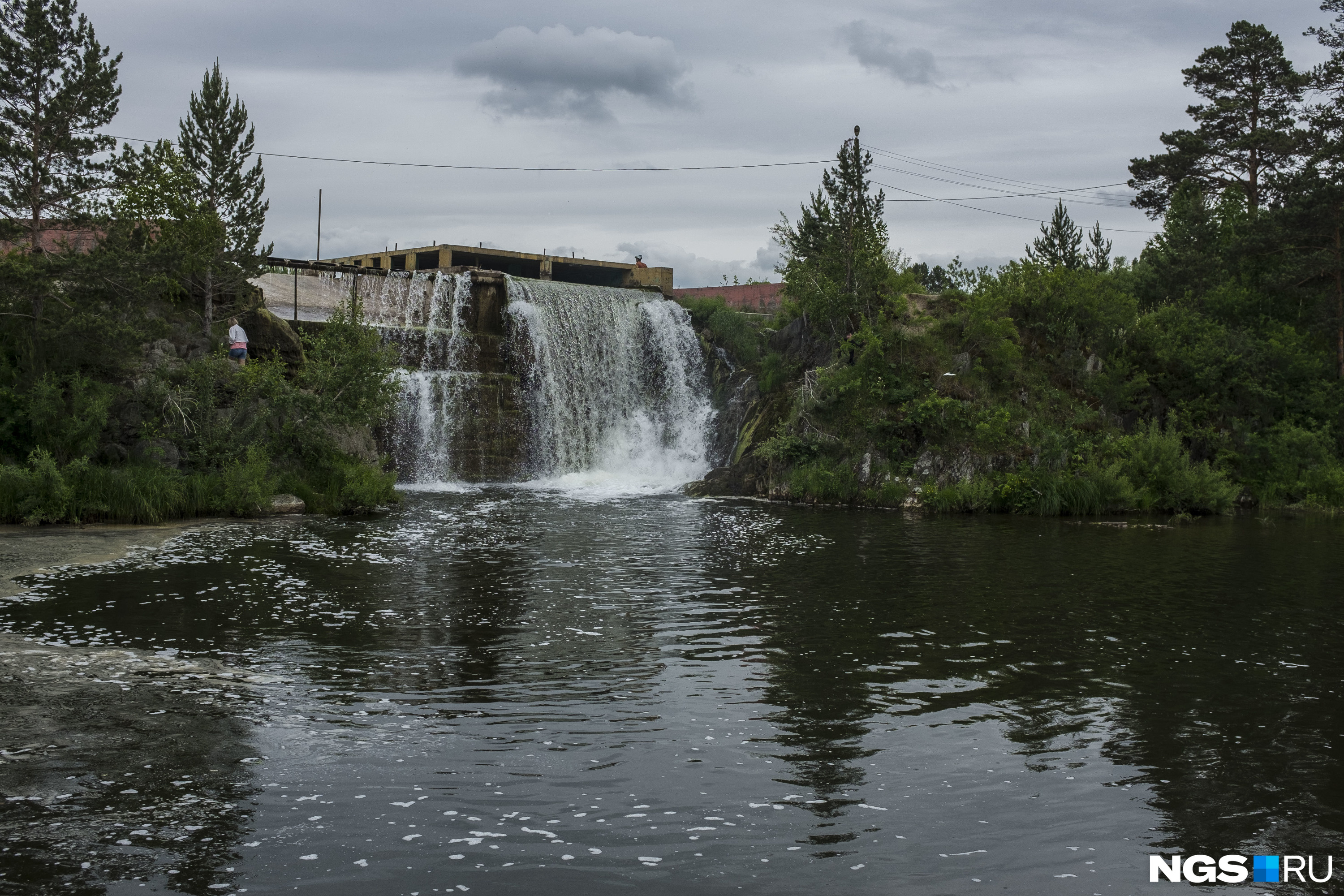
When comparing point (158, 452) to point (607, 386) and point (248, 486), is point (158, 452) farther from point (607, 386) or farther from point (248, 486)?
point (607, 386)

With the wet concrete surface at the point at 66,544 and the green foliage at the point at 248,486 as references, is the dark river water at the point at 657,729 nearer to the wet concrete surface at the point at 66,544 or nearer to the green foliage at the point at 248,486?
the wet concrete surface at the point at 66,544

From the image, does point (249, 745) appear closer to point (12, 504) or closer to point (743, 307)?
point (12, 504)

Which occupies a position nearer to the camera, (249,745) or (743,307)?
(249,745)

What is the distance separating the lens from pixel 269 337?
122 feet

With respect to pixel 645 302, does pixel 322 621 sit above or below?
below

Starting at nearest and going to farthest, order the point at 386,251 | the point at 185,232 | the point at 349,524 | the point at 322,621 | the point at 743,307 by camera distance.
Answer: the point at 322,621 < the point at 349,524 < the point at 185,232 < the point at 743,307 < the point at 386,251

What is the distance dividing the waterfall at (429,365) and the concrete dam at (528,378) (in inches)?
1.9

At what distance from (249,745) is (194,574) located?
1030cm

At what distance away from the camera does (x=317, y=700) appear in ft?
35.1

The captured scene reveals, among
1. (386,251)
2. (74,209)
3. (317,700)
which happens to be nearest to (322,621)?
(317,700)

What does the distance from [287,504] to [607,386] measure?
19463mm

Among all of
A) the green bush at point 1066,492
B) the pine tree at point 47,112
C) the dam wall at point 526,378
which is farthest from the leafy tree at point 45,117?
the green bush at point 1066,492

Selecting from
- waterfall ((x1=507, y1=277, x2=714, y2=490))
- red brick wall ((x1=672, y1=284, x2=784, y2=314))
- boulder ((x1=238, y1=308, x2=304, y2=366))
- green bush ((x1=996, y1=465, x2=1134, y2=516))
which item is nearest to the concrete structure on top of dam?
red brick wall ((x1=672, y1=284, x2=784, y2=314))

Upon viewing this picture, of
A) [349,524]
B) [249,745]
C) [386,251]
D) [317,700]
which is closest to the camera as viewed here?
[249,745]
